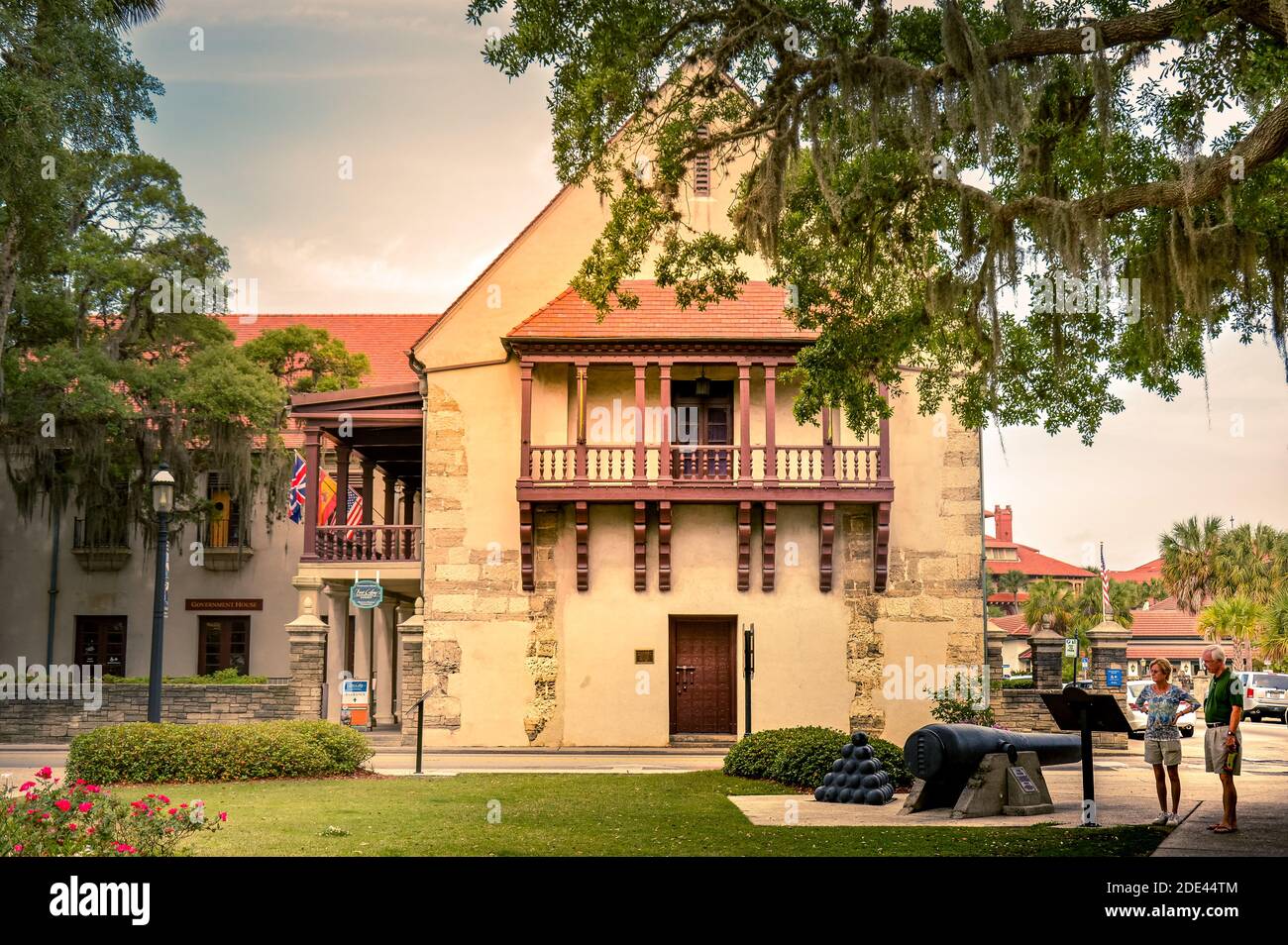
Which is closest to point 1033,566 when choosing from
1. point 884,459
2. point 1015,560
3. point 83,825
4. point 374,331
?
point 1015,560

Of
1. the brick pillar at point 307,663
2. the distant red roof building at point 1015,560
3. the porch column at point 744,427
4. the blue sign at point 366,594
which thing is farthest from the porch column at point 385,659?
the distant red roof building at point 1015,560

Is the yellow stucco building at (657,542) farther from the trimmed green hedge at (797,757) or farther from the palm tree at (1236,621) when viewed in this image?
the palm tree at (1236,621)

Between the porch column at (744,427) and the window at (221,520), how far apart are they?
53.8 ft

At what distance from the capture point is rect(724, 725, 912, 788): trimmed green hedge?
16.7m

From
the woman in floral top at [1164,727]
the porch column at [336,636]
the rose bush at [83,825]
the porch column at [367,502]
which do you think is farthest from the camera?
the porch column at [336,636]

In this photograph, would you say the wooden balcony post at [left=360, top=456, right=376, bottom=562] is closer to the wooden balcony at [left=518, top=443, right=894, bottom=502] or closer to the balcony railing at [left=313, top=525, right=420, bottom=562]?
the balcony railing at [left=313, top=525, right=420, bottom=562]

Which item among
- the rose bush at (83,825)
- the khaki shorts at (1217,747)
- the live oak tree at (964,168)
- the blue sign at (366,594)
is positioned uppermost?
the live oak tree at (964,168)

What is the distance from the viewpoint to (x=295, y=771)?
58.9 ft

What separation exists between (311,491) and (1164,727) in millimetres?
18268

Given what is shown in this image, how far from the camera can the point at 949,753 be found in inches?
532

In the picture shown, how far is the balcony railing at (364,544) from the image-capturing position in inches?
1043

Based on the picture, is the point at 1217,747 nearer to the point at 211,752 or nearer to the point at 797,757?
the point at 797,757

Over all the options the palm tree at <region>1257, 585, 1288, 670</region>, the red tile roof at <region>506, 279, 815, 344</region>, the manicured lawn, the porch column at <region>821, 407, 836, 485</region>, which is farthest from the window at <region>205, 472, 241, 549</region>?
the palm tree at <region>1257, 585, 1288, 670</region>

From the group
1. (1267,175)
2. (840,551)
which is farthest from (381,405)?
(1267,175)
